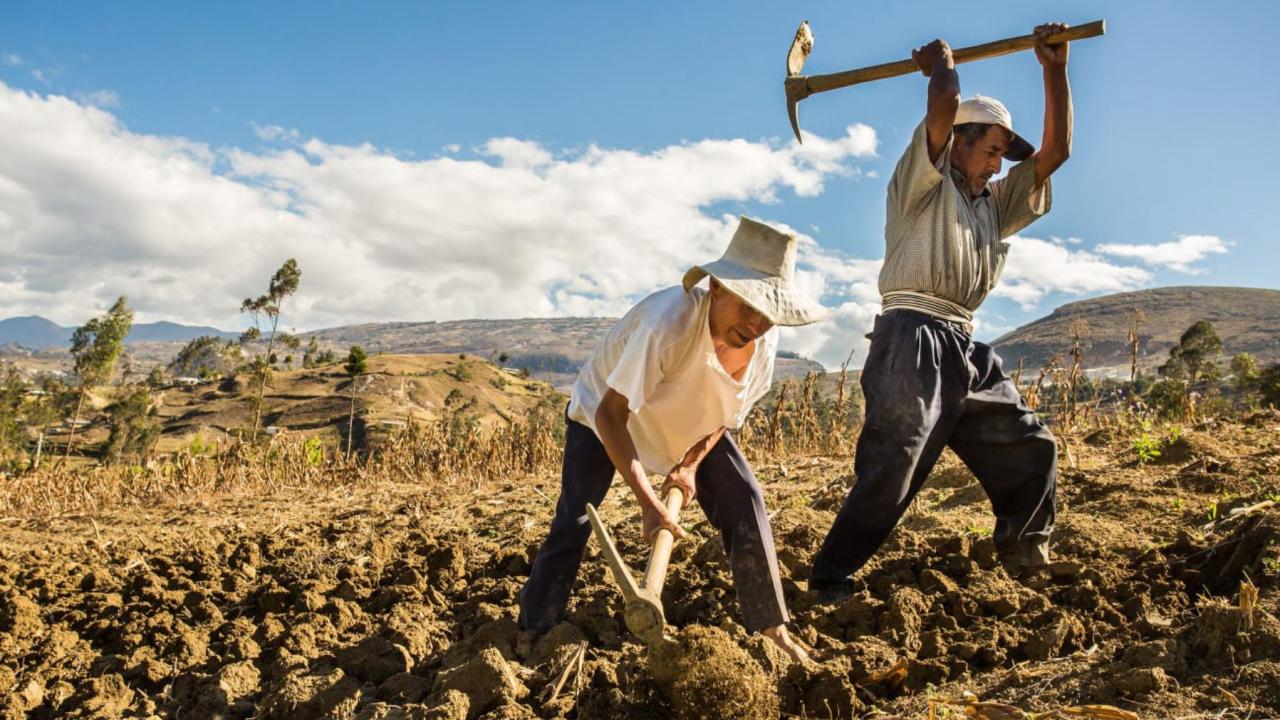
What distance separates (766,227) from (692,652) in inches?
46.5

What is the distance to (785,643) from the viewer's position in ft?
8.98

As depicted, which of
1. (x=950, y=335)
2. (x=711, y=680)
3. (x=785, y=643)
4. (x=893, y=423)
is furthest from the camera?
(x=950, y=335)

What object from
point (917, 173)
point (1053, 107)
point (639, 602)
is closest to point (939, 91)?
point (917, 173)

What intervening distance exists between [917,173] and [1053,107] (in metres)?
0.64

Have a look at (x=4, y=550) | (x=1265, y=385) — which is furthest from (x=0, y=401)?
(x=1265, y=385)

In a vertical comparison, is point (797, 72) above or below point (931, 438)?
above

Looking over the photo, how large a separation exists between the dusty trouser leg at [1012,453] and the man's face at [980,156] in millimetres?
608

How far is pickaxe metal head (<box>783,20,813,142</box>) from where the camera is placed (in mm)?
3605

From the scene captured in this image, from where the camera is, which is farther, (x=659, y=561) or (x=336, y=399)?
(x=336, y=399)

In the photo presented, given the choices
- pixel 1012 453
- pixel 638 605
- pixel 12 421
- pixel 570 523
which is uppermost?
pixel 1012 453

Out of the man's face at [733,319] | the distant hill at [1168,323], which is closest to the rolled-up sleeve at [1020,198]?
the man's face at [733,319]

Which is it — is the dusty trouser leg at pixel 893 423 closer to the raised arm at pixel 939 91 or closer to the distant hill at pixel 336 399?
the raised arm at pixel 939 91

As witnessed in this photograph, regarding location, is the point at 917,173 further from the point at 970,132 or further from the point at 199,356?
the point at 199,356

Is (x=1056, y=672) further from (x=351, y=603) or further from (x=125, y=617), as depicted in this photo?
(x=125, y=617)
